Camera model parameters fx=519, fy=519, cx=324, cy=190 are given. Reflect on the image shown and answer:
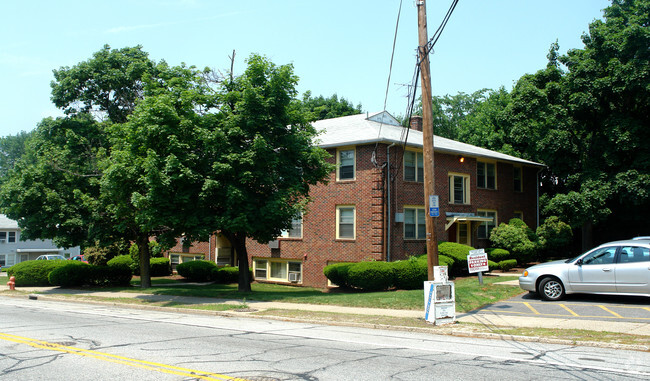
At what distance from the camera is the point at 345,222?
2534 cm

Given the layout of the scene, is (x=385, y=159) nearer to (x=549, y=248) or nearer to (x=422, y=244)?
(x=422, y=244)

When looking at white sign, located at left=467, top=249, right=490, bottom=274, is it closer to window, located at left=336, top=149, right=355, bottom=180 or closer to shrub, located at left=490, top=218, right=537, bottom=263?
window, located at left=336, top=149, right=355, bottom=180

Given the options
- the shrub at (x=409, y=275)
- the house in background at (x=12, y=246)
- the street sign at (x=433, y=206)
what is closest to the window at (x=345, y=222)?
the shrub at (x=409, y=275)

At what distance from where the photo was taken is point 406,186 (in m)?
25.1

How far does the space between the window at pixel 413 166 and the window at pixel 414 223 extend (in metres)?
1.53

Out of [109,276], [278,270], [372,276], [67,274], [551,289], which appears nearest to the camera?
[551,289]

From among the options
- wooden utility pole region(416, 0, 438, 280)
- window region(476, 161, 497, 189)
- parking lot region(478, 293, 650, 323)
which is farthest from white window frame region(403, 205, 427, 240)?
wooden utility pole region(416, 0, 438, 280)

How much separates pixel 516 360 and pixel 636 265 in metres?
7.63

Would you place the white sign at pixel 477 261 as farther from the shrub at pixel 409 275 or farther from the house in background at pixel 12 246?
the house in background at pixel 12 246

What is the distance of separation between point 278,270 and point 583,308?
17981 mm

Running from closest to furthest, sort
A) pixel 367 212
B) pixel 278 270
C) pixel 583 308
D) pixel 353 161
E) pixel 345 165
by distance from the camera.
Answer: pixel 583 308, pixel 367 212, pixel 353 161, pixel 345 165, pixel 278 270

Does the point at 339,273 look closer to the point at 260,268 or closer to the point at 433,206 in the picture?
the point at 260,268

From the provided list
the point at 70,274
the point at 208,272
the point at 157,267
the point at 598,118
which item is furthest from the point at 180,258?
the point at 598,118

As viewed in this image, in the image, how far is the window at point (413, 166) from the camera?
2547cm
